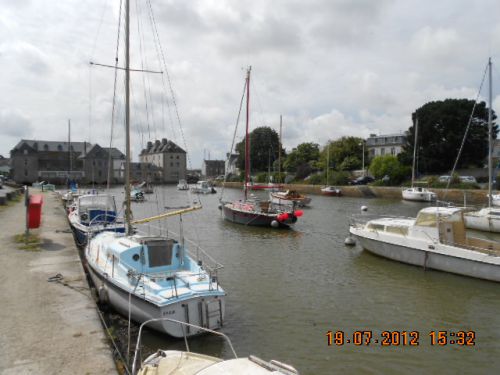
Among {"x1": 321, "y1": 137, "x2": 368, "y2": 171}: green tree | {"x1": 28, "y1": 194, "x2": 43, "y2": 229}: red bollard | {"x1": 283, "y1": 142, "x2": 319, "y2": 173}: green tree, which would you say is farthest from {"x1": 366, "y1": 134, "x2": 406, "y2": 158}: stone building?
{"x1": 28, "y1": 194, "x2": 43, "y2": 229}: red bollard

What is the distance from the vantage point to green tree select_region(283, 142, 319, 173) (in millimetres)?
106938

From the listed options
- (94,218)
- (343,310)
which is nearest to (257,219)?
(94,218)

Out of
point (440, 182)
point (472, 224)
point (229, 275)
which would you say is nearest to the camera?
point (229, 275)

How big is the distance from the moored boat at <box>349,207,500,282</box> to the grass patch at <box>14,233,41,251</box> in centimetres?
1704

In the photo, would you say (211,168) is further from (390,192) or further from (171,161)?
(390,192)

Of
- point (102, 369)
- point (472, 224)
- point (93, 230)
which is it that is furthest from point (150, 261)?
point (472, 224)

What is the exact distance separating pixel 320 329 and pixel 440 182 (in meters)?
62.5

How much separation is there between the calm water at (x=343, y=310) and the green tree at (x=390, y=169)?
54.6 metres

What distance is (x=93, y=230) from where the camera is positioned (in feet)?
70.7

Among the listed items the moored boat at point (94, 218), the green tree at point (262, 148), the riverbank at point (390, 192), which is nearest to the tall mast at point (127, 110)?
the moored boat at point (94, 218)

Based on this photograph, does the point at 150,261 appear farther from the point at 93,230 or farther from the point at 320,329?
the point at 93,230

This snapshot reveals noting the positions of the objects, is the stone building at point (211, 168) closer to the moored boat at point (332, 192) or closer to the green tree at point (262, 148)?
the green tree at point (262, 148)

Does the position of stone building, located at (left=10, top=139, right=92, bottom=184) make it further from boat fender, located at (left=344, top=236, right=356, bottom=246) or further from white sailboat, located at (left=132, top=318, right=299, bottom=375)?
white sailboat, located at (left=132, top=318, right=299, bottom=375)

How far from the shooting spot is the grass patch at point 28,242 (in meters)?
18.3
